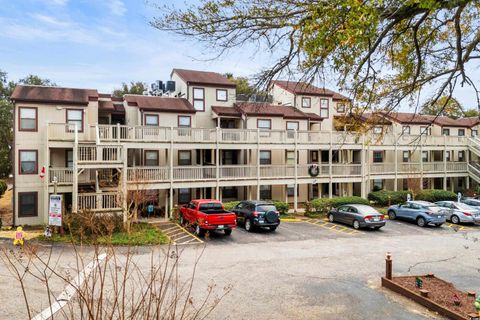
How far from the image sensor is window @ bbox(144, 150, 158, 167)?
27.0m

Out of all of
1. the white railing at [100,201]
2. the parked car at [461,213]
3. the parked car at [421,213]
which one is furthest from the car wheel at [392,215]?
Result: the white railing at [100,201]

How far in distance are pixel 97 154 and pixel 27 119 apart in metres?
5.79

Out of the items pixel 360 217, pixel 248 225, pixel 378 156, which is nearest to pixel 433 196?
pixel 378 156

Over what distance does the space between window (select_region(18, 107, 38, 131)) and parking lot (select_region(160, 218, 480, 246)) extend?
10370mm

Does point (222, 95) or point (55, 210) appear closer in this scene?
point (55, 210)

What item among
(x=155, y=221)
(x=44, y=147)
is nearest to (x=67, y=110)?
(x=44, y=147)

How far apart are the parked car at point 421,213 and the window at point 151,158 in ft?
59.5

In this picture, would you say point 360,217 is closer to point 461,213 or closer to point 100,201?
point 461,213

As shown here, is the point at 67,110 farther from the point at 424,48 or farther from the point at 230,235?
the point at 424,48

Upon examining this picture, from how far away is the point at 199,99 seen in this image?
29656mm

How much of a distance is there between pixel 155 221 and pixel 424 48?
18.6 metres

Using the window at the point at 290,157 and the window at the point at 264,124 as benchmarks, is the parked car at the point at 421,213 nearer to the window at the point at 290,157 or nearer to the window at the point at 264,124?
the window at the point at 290,157

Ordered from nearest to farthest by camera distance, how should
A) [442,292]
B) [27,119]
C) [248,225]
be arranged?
[442,292]
[248,225]
[27,119]

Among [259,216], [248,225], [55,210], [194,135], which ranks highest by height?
[194,135]
